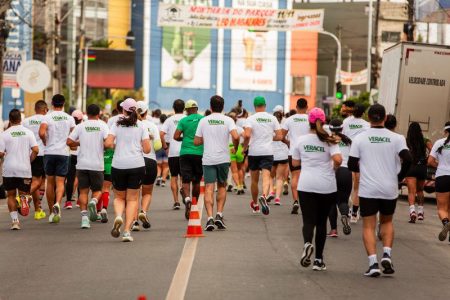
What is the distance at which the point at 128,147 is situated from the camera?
15133 mm

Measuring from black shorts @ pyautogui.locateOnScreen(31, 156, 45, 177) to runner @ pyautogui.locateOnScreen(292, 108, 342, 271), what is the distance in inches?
320

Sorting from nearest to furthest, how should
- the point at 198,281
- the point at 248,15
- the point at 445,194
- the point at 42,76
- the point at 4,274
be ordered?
the point at 198,281
the point at 4,274
the point at 445,194
the point at 42,76
the point at 248,15

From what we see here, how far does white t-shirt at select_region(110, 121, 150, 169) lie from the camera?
49.6 feet

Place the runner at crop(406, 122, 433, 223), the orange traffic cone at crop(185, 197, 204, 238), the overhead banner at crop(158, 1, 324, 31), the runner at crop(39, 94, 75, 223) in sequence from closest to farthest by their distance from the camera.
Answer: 1. the orange traffic cone at crop(185, 197, 204, 238)
2. the runner at crop(39, 94, 75, 223)
3. the runner at crop(406, 122, 433, 223)
4. the overhead banner at crop(158, 1, 324, 31)

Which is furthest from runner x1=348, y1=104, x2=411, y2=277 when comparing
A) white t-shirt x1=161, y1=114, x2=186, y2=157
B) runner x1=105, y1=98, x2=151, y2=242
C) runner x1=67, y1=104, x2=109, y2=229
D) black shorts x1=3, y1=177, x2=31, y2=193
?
white t-shirt x1=161, y1=114, x2=186, y2=157

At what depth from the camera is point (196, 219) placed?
15.4m

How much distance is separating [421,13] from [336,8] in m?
67.1

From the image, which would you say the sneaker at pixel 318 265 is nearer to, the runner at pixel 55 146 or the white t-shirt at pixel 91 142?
the white t-shirt at pixel 91 142

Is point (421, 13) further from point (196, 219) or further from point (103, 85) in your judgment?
point (103, 85)

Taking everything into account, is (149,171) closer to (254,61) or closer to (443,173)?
(443,173)

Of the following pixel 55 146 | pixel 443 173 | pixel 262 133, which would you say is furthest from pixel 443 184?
pixel 55 146

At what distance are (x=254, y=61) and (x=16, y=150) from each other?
277 ft

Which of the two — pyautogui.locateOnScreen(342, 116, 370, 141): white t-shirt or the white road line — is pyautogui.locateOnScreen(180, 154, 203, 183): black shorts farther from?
the white road line

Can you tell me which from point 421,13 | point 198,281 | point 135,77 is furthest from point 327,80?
point 198,281
